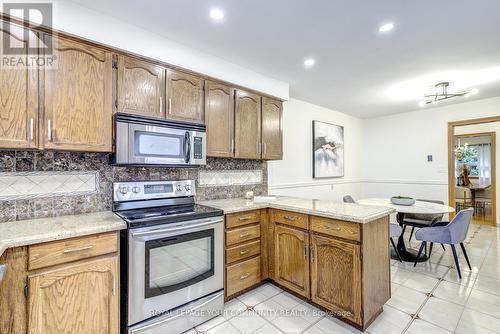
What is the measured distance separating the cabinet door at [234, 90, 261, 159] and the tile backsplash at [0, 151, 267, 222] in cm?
74

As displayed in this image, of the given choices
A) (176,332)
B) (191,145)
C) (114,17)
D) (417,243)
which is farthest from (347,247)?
(417,243)

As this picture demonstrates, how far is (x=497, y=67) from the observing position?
295 cm

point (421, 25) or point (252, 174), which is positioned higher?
point (421, 25)

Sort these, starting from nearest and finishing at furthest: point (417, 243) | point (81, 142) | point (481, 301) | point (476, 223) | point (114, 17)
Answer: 1. point (81, 142)
2. point (114, 17)
3. point (481, 301)
4. point (417, 243)
5. point (476, 223)

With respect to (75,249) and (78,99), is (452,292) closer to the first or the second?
(75,249)

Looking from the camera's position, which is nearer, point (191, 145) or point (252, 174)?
point (191, 145)

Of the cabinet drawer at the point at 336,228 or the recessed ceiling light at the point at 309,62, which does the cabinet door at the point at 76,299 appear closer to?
the cabinet drawer at the point at 336,228

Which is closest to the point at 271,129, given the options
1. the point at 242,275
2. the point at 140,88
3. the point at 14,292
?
the point at 140,88

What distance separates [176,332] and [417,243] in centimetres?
386

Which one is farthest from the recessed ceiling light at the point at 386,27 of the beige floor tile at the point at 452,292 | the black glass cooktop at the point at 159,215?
the beige floor tile at the point at 452,292

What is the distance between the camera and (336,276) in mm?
2010

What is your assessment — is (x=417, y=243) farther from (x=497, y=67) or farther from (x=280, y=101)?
(x=280, y=101)

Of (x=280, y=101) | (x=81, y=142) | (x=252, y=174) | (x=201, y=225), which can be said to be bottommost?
(x=201, y=225)

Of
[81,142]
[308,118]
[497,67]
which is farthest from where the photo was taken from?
[308,118]
